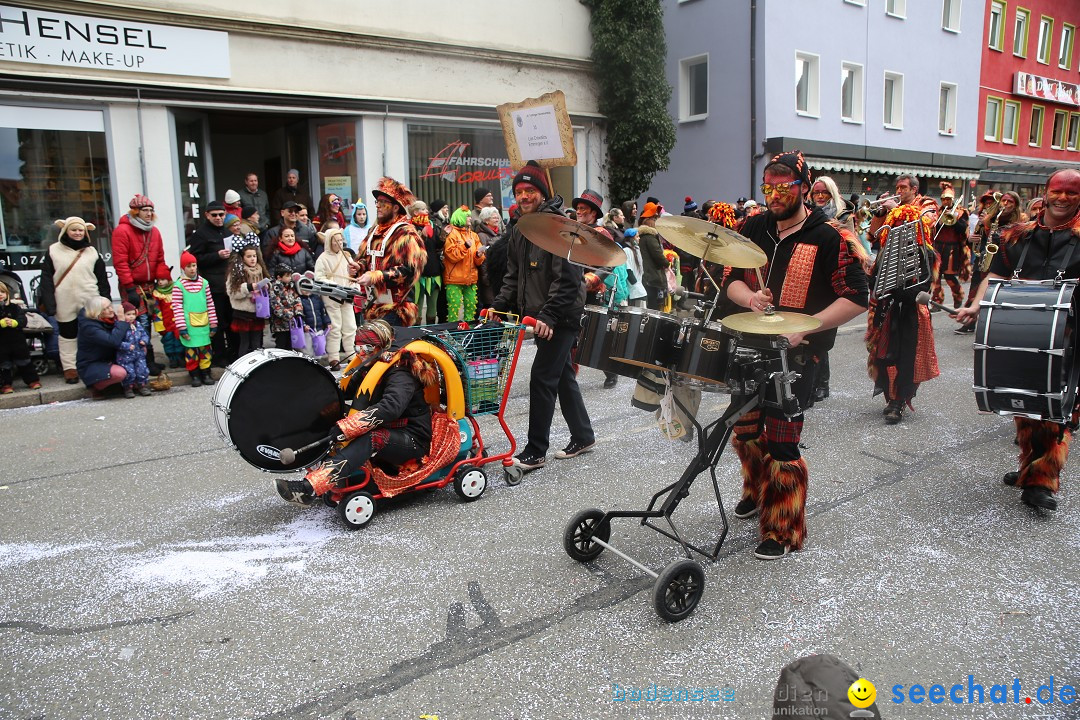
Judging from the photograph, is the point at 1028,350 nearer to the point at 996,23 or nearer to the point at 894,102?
the point at 894,102

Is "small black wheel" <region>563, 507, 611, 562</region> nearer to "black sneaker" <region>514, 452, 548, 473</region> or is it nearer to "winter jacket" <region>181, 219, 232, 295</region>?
"black sneaker" <region>514, 452, 548, 473</region>

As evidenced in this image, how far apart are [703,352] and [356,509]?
2139 mm

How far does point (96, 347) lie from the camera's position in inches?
292

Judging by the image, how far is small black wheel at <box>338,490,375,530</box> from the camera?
426 cm

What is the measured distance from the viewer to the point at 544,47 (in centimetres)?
1605

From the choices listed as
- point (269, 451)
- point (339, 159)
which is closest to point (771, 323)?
point (269, 451)

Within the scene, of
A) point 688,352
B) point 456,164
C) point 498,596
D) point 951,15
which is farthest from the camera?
point 951,15

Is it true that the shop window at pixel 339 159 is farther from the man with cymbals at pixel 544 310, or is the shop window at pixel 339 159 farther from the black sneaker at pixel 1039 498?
the black sneaker at pixel 1039 498

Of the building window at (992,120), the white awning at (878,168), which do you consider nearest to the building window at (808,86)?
the white awning at (878,168)

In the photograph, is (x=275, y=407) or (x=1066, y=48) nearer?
(x=275, y=407)

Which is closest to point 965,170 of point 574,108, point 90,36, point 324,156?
point 574,108

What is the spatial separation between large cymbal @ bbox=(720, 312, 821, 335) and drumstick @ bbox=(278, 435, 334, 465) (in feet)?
7.70

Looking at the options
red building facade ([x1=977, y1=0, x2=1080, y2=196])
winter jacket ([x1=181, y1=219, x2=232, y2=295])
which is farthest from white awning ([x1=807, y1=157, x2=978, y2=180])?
winter jacket ([x1=181, y1=219, x2=232, y2=295])

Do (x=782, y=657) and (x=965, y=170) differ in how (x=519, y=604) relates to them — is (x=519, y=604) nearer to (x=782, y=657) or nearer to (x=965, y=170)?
(x=782, y=657)
